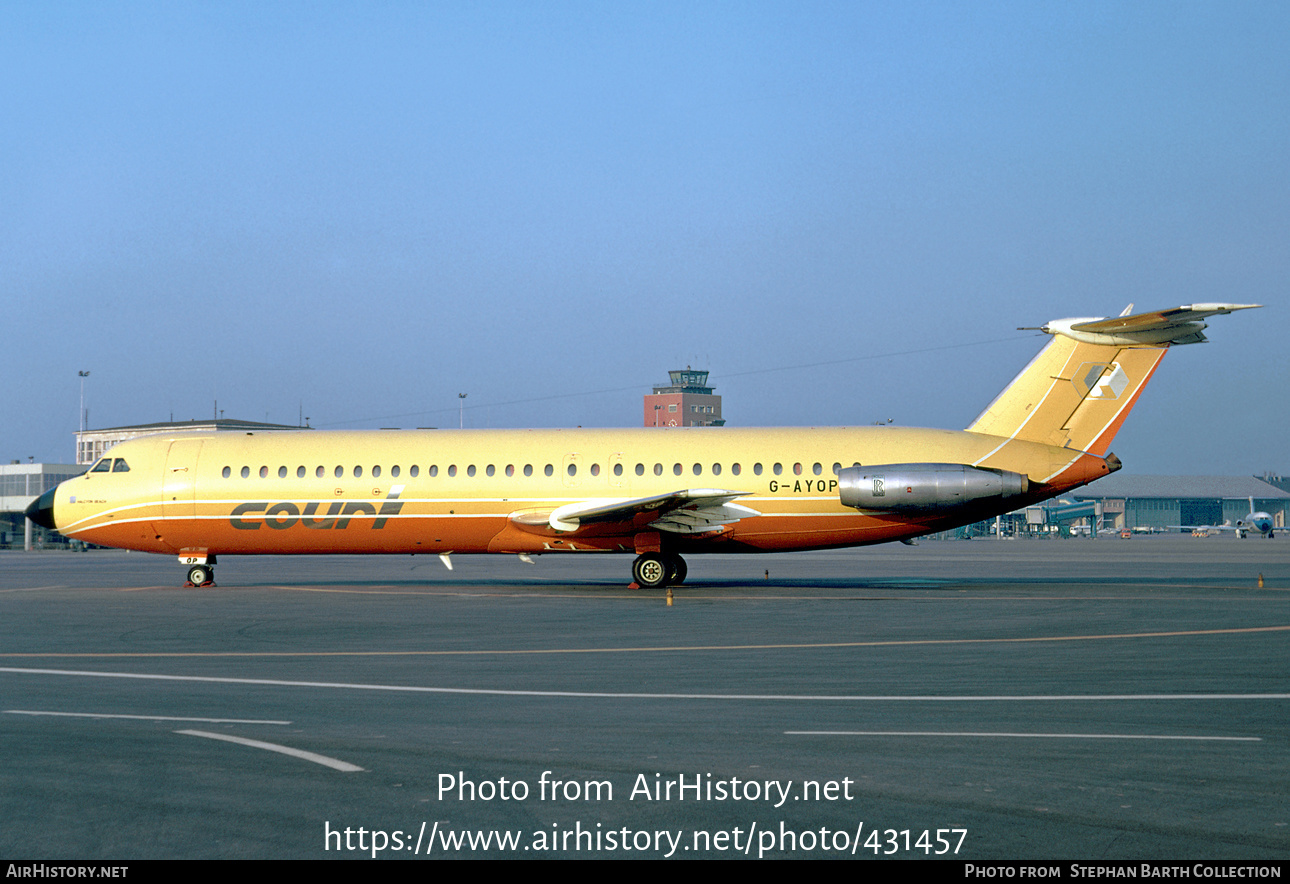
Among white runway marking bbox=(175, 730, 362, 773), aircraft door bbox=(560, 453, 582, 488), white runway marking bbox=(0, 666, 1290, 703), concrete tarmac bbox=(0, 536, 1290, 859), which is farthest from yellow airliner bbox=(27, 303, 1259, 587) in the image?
white runway marking bbox=(175, 730, 362, 773)

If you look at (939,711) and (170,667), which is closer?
(939,711)

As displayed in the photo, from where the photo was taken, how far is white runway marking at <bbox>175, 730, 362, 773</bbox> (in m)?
8.23

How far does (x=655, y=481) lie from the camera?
28984mm

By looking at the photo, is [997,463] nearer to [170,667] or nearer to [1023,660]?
[1023,660]

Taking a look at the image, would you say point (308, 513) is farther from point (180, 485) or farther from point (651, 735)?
point (651, 735)

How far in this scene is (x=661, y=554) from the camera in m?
29.0

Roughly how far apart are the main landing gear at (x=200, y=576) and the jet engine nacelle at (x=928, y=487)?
16.9m

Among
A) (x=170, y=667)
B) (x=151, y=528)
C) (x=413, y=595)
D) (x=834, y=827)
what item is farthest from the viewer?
(x=151, y=528)

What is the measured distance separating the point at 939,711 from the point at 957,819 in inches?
155

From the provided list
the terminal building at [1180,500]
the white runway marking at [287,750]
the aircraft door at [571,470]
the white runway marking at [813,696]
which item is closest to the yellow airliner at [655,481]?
the aircraft door at [571,470]

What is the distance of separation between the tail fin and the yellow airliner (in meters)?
0.03

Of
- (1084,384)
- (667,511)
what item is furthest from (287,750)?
(1084,384)

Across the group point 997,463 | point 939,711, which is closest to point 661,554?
point 997,463

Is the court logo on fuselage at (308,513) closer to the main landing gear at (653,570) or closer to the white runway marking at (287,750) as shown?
the main landing gear at (653,570)
